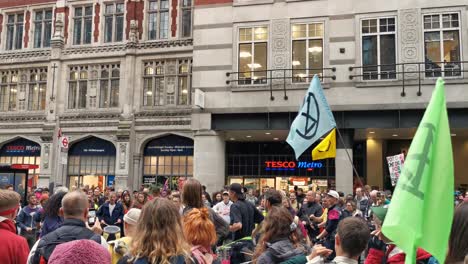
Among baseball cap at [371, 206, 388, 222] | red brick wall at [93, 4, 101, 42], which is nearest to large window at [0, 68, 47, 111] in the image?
red brick wall at [93, 4, 101, 42]

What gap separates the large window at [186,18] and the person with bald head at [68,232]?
2262cm

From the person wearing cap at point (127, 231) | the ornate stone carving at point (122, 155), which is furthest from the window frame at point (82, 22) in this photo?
the person wearing cap at point (127, 231)

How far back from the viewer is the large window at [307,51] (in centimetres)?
2062

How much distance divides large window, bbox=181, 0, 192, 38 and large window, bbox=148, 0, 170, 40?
1.00 m

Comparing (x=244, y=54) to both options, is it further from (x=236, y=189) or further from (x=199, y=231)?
(x=199, y=231)

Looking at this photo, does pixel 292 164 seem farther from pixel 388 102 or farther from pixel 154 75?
pixel 154 75

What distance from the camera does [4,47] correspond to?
29156 mm

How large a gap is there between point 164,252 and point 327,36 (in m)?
18.6

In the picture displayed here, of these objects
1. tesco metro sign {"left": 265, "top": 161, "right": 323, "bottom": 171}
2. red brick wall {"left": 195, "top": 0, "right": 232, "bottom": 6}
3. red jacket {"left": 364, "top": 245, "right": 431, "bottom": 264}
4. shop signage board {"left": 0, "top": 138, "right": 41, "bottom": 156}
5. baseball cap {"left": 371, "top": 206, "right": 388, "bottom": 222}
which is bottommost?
red jacket {"left": 364, "top": 245, "right": 431, "bottom": 264}

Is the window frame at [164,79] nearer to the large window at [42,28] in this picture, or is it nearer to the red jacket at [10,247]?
the large window at [42,28]

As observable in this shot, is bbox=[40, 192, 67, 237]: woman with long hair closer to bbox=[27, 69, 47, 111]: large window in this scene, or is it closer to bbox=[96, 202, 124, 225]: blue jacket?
bbox=[96, 202, 124, 225]: blue jacket

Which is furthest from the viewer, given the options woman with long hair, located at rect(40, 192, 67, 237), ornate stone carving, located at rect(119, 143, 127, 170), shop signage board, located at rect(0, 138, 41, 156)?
shop signage board, located at rect(0, 138, 41, 156)

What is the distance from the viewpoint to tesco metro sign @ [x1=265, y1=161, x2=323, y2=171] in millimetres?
23656

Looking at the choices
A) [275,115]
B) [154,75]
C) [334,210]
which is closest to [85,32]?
[154,75]
